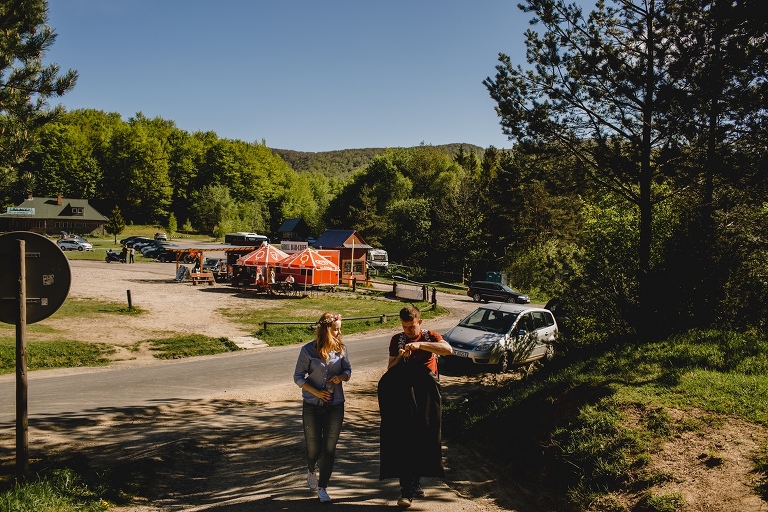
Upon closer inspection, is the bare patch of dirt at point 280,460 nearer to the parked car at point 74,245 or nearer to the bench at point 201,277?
the bench at point 201,277

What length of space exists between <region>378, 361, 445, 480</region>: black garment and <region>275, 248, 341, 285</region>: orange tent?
86.9 feet

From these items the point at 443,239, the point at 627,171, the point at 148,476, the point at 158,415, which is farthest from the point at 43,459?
the point at 443,239

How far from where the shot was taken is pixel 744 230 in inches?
399

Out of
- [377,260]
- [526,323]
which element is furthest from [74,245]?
[526,323]

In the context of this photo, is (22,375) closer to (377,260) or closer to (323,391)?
(323,391)

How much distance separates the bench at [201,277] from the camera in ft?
113

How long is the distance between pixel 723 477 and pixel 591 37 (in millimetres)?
9309

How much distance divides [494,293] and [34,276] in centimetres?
3321

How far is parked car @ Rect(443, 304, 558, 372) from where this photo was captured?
13398 mm

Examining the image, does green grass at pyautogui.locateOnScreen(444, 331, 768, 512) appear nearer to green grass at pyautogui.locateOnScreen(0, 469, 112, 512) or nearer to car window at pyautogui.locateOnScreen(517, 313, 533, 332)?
green grass at pyautogui.locateOnScreen(0, 469, 112, 512)

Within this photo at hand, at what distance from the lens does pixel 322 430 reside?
18.1 ft

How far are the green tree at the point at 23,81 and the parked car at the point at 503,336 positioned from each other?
34.8ft

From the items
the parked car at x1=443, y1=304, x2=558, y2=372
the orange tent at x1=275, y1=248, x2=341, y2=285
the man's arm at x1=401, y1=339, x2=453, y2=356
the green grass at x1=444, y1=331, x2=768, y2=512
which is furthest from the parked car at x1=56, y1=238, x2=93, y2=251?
the man's arm at x1=401, y1=339, x2=453, y2=356

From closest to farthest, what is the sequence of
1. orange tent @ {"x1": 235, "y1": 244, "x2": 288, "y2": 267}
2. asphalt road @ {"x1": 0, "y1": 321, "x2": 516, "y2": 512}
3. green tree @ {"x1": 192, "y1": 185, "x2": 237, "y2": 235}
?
asphalt road @ {"x1": 0, "y1": 321, "x2": 516, "y2": 512}
orange tent @ {"x1": 235, "y1": 244, "x2": 288, "y2": 267}
green tree @ {"x1": 192, "y1": 185, "x2": 237, "y2": 235}
